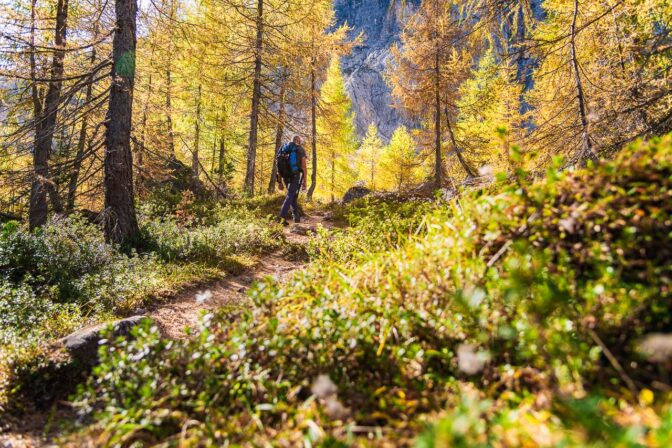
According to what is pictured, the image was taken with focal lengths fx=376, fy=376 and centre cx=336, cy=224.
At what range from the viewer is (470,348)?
A: 200 cm

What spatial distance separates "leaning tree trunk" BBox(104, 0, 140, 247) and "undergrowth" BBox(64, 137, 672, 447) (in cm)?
613

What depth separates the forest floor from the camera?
2.78 meters

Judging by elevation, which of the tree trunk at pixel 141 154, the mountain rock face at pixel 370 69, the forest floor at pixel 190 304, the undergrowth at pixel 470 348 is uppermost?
the mountain rock face at pixel 370 69

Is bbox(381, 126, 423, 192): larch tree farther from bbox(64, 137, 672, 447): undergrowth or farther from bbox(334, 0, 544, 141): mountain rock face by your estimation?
bbox(334, 0, 544, 141): mountain rock face

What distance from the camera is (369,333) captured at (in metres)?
2.41

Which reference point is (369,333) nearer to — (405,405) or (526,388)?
(405,405)

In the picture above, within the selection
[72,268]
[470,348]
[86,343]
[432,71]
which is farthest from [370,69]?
[470,348]

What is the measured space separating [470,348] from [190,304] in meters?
5.11

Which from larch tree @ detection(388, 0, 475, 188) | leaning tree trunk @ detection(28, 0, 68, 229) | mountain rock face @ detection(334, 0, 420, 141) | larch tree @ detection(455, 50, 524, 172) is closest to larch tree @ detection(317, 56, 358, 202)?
larch tree @ detection(388, 0, 475, 188)

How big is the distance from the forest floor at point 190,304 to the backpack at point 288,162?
5.67 ft

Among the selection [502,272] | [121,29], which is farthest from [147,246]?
[502,272]

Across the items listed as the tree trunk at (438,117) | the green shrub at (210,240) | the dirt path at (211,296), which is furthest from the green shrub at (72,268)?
the tree trunk at (438,117)

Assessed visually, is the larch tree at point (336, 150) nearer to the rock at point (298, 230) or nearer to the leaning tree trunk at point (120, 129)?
the rock at point (298, 230)

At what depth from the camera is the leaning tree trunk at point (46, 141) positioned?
737cm
